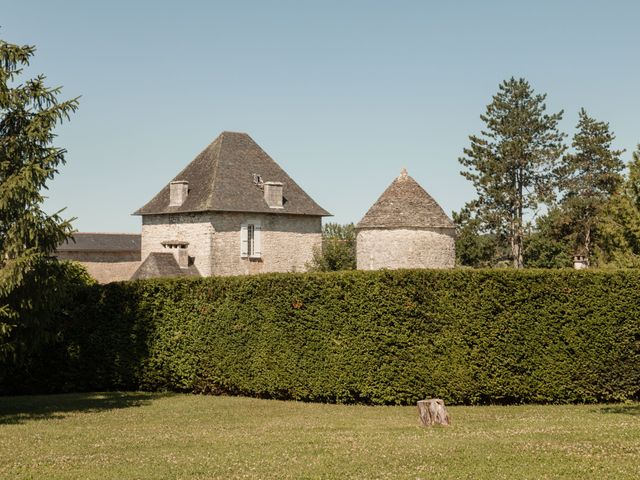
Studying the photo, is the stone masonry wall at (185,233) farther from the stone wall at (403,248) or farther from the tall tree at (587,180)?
the tall tree at (587,180)

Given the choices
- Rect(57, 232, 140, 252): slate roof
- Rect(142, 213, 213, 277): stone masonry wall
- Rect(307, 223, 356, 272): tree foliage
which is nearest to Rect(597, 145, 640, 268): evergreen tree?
Rect(307, 223, 356, 272): tree foliage

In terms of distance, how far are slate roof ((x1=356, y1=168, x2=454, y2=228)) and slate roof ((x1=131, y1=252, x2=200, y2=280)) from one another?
1279 cm

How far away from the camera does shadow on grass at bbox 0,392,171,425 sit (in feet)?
72.7

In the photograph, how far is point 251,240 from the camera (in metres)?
58.2

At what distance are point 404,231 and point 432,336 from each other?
955 inches

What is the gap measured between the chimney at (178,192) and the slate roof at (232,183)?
32 cm

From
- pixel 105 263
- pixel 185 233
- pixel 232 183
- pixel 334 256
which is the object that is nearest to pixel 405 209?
pixel 334 256

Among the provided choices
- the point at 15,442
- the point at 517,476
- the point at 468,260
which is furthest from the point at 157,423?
the point at 468,260

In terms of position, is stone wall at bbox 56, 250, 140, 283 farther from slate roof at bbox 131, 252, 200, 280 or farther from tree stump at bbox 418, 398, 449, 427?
tree stump at bbox 418, 398, 449, 427

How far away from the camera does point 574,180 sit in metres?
79.4

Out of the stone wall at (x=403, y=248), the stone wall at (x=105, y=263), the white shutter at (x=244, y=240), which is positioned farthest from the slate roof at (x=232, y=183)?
the stone wall at (x=403, y=248)

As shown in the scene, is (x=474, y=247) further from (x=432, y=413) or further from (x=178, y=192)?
(x=432, y=413)

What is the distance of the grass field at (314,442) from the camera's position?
13164 mm

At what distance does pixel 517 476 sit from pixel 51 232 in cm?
1336
